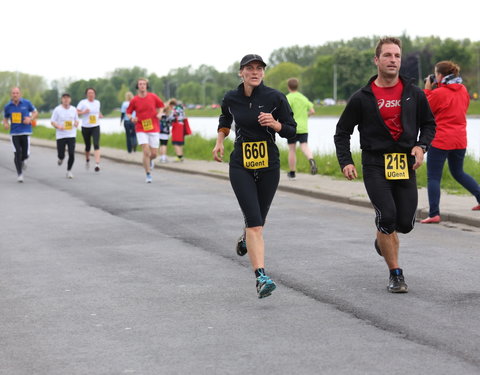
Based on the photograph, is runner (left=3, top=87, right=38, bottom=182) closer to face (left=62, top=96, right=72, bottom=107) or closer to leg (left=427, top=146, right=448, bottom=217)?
face (left=62, top=96, right=72, bottom=107)

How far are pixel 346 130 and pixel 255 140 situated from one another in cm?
69

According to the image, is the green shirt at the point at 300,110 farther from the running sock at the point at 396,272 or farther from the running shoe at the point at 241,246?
the running sock at the point at 396,272

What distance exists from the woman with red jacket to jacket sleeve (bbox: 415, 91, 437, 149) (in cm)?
365

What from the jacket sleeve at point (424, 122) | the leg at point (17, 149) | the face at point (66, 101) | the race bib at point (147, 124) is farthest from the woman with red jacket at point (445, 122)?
the face at point (66, 101)

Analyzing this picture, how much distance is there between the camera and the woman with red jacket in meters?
10.7

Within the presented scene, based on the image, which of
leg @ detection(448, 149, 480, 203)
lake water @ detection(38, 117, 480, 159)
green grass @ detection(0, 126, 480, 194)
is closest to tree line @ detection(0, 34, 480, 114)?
lake water @ detection(38, 117, 480, 159)

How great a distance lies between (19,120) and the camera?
725 inches

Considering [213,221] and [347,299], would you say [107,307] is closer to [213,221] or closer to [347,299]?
[347,299]

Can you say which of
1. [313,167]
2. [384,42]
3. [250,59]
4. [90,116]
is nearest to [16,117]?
[90,116]

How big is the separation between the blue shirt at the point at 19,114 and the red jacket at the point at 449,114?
9788 mm

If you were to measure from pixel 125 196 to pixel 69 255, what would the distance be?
6.30 m

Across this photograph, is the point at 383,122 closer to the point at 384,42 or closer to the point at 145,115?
the point at 384,42

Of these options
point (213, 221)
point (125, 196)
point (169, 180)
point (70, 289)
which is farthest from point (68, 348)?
point (169, 180)

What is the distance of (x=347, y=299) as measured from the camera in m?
6.64
